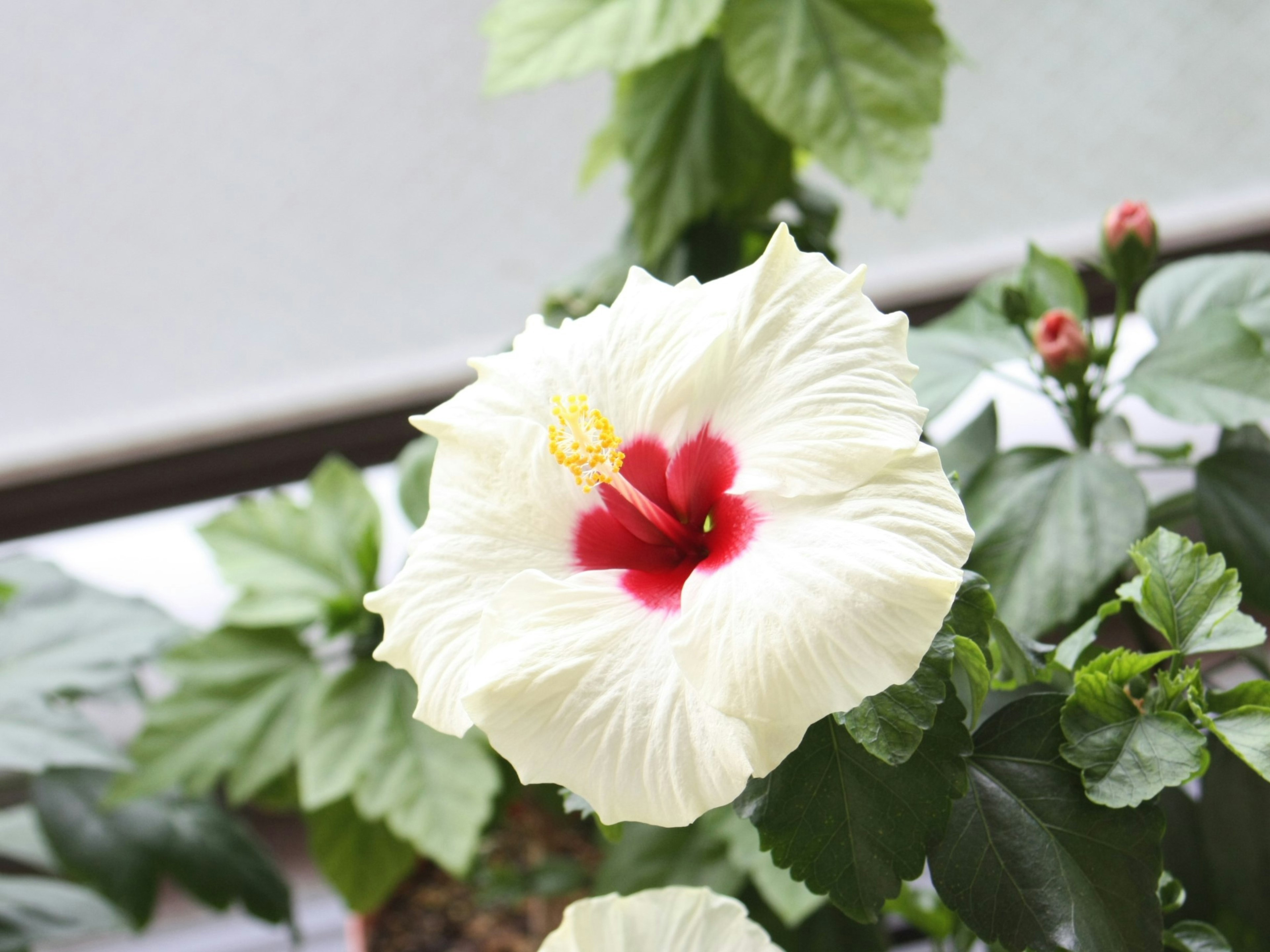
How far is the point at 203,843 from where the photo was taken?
32.0 inches

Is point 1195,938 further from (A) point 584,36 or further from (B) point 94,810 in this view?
(B) point 94,810

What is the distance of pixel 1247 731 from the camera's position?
0.34m

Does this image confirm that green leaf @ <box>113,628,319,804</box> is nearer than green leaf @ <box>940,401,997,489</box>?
No

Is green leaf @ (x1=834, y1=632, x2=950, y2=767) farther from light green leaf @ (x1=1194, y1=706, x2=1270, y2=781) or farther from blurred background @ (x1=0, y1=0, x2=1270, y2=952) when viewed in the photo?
blurred background @ (x1=0, y1=0, x2=1270, y2=952)

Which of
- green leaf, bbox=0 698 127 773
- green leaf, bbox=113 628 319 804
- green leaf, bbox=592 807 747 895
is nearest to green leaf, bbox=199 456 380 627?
green leaf, bbox=113 628 319 804

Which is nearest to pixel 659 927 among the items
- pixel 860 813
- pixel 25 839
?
pixel 860 813

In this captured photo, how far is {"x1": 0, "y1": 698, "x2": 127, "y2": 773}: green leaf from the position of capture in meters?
0.68

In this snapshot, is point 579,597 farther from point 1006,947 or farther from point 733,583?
point 1006,947

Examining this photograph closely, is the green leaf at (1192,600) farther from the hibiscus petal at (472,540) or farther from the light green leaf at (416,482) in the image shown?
the light green leaf at (416,482)

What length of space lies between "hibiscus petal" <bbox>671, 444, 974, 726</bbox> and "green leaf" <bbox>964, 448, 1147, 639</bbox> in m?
0.27

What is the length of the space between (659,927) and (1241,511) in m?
0.39

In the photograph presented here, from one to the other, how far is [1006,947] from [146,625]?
0.65 meters

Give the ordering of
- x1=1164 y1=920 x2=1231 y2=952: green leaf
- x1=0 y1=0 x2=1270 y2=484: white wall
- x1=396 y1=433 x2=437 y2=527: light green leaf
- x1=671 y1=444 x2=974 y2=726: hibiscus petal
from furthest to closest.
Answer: x1=0 y1=0 x2=1270 y2=484: white wall
x1=396 y1=433 x2=437 y2=527: light green leaf
x1=1164 y1=920 x2=1231 y2=952: green leaf
x1=671 y1=444 x2=974 y2=726: hibiscus petal

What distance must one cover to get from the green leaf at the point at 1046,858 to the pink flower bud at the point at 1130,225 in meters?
0.31
